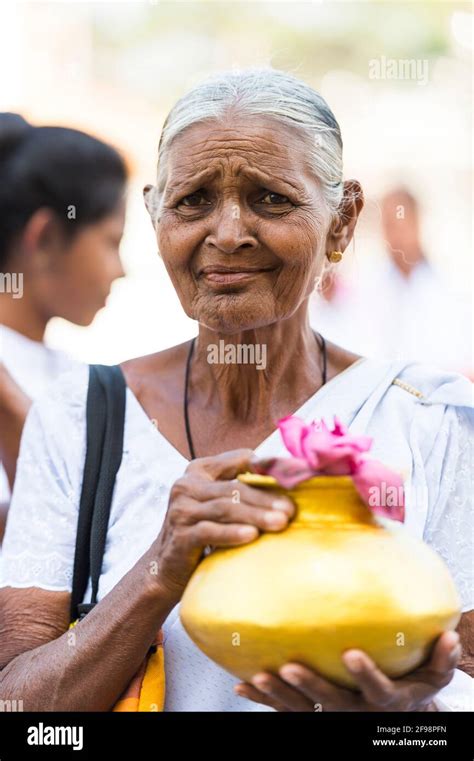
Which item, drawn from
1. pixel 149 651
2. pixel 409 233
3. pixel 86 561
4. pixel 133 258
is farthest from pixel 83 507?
pixel 409 233

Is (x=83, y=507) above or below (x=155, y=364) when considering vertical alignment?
below

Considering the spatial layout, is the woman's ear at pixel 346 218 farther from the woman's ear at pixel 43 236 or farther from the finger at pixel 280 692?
the woman's ear at pixel 43 236

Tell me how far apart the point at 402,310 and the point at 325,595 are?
14.8 ft

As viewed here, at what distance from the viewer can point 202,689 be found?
7.39ft

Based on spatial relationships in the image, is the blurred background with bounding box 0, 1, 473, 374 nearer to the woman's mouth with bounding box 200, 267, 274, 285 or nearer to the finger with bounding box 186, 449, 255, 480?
the woman's mouth with bounding box 200, 267, 274, 285

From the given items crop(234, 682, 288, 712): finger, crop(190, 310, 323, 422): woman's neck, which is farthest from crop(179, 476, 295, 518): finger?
crop(190, 310, 323, 422): woman's neck

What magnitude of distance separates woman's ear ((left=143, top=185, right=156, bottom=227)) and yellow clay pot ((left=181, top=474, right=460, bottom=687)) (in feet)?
3.37

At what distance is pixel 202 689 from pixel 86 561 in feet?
1.21

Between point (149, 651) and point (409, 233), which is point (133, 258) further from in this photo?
point (149, 651)

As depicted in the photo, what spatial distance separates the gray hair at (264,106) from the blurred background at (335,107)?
1.84m

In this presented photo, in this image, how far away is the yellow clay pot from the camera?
1.67 m

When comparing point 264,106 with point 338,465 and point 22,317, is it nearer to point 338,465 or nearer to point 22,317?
point 338,465
